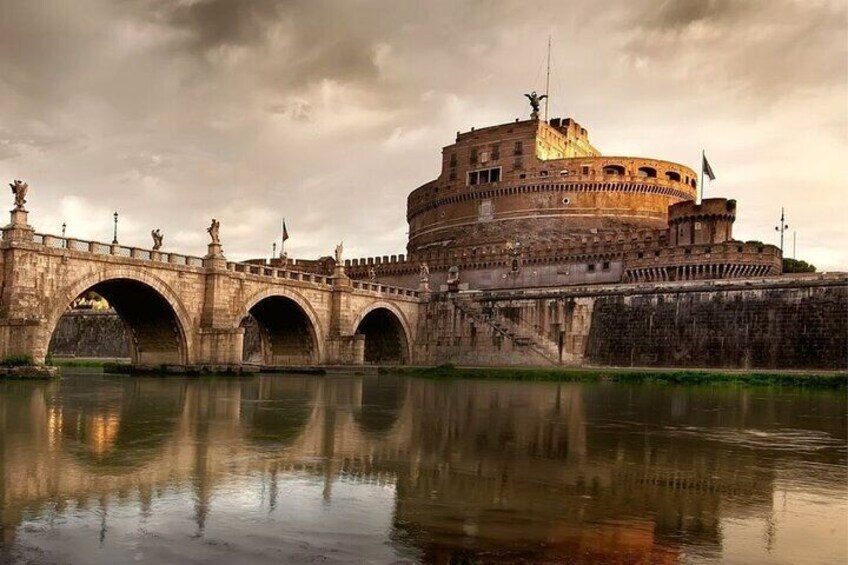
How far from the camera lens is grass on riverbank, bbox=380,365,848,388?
125 feet

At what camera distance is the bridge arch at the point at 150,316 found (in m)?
39.3

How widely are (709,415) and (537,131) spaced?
5906cm

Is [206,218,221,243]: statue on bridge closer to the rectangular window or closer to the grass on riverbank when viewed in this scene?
the grass on riverbank

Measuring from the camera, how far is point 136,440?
14312mm

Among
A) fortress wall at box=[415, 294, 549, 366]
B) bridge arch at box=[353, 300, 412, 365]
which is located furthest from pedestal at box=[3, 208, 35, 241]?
fortress wall at box=[415, 294, 549, 366]

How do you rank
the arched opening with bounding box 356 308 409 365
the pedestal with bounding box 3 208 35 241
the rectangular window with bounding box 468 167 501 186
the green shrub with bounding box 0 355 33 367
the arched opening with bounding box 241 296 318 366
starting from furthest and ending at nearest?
the rectangular window with bounding box 468 167 501 186 < the arched opening with bounding box 356 308 409 365 < the arched opening with bounding box 241 296 318 366 < the pedestal with bounding box 3 208 35 241 < the green shrub with bounding box 0 355 33 367

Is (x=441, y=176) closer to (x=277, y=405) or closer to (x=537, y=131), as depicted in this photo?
(x=537, y=131)

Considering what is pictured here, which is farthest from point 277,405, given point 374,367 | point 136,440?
point 374,367

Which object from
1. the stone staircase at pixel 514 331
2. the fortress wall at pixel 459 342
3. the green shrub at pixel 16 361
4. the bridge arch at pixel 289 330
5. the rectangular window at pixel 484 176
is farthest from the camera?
the rectangular window at pixel 484 176

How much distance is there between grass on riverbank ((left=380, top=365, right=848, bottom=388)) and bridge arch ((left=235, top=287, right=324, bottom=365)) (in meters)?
5.82

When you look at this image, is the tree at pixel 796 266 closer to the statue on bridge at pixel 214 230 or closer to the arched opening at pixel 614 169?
the arched opening at pixel 614 169

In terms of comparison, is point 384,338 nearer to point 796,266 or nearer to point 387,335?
point 387,335

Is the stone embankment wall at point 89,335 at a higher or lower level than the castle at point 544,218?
lower

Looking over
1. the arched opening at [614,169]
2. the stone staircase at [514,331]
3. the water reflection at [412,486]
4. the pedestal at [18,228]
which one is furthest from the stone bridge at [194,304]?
the arched opening at [614,169]
